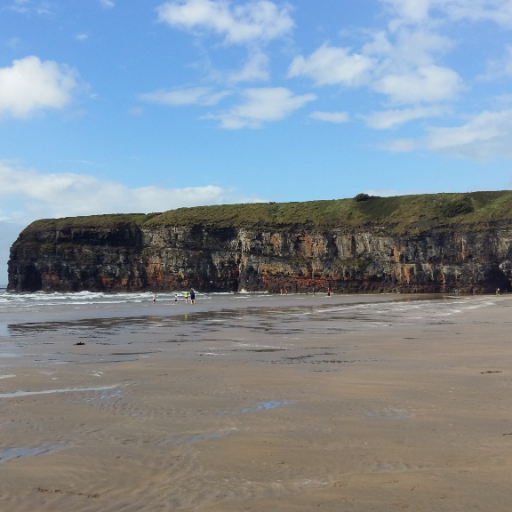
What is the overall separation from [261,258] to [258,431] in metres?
69.5

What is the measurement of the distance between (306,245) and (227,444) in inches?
2728

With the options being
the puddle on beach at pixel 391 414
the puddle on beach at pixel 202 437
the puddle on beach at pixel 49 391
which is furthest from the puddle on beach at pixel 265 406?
the puddle on beach at pixel 49 391

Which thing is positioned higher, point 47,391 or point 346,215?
point 346,215

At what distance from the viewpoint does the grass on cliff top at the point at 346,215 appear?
67750 mm

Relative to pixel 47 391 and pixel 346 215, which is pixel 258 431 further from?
pixel 346 215

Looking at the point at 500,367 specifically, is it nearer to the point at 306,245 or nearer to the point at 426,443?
the point at 426,443

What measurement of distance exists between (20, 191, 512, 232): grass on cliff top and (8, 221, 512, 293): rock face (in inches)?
41.2

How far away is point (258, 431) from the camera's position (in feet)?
19.8

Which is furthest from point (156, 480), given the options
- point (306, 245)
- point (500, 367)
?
point (306, 245)

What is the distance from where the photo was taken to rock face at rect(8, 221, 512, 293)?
6334 cm

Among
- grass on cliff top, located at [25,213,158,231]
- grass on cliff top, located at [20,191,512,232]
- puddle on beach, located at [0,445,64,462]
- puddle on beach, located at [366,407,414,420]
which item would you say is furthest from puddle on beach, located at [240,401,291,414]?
grass on cliff top, located at [25,213,158,231]

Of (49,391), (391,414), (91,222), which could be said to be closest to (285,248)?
(91,222)

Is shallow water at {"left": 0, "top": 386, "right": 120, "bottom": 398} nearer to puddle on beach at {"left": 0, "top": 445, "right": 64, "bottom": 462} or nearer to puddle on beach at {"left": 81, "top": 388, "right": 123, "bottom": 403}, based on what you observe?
puddle on beach at {"left": 81, "top": 388, "right": 123, "bottom": 403}

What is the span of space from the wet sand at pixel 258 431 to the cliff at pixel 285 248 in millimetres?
54993
